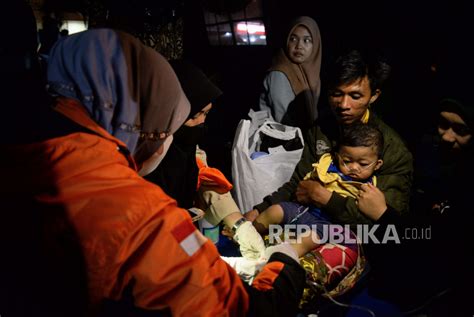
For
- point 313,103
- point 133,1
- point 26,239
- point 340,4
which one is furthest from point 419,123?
point 26,239

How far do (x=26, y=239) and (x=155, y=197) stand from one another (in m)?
→ 0.35

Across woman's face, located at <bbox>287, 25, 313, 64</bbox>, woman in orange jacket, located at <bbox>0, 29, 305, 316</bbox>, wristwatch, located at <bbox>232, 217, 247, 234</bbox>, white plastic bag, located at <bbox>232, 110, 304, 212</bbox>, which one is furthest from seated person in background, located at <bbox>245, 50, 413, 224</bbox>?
woman's face, located at <bbox>287, 25, 313, 64</bbox>

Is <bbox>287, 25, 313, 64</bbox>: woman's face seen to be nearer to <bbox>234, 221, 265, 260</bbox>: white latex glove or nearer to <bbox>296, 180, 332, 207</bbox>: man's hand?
<bbox>296, 180, 332, 207</bbox>: man's hand

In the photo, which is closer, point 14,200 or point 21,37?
point 14,200

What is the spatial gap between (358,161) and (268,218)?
2.48 feet

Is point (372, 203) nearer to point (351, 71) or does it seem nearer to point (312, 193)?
point (312, 193)

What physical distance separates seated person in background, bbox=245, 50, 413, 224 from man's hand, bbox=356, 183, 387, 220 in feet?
0.18

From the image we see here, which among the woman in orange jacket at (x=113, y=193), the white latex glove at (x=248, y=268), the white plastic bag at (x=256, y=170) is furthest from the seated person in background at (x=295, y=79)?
the woman in orange jacket at (x=113, y=193)

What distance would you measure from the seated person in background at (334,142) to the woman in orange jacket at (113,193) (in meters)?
1.15

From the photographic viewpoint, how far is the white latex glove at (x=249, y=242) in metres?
2.15

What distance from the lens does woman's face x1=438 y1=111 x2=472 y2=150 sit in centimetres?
208

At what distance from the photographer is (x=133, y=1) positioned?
3773 mm

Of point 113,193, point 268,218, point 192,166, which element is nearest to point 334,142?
point 268,218

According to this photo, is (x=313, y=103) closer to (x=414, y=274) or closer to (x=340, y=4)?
(x=340, y=4)
